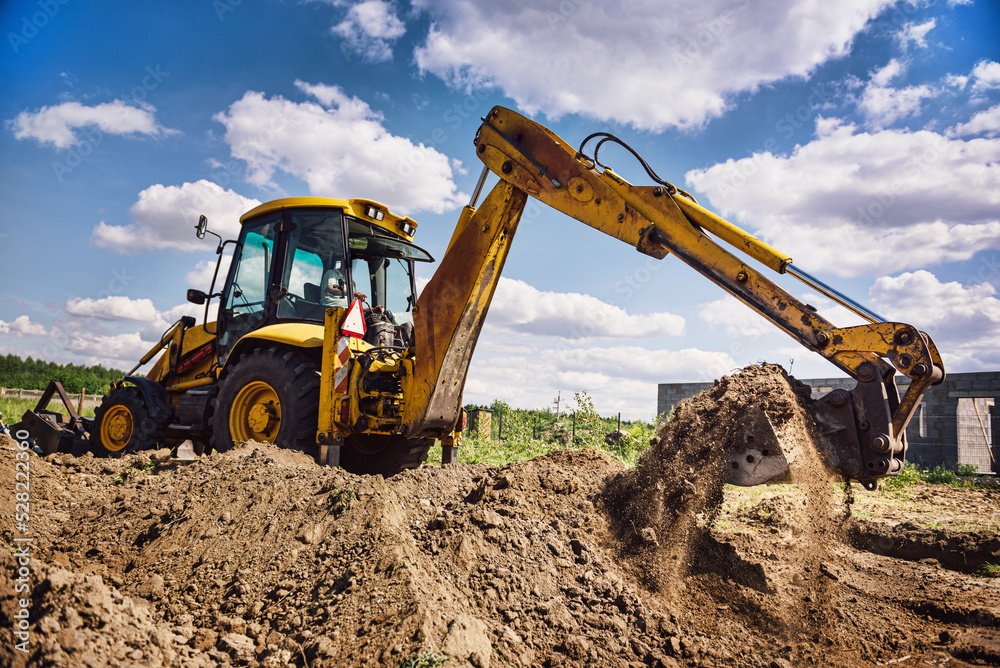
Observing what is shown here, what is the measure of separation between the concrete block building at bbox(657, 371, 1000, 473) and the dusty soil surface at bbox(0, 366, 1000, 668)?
8701mm

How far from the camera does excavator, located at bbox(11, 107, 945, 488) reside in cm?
327

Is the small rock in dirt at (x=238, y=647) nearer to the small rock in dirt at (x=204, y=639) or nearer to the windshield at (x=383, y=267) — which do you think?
the small rock in dirt at (x=204, y=639)

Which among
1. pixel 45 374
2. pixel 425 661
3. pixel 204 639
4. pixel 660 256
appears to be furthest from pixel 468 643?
pixel 45 374

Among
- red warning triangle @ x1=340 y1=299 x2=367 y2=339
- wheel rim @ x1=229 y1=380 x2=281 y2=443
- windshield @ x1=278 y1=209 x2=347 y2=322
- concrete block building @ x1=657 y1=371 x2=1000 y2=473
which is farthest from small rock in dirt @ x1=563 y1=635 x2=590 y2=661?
concrete block building @ x1=657 y1=371 x2=1000 y2=473

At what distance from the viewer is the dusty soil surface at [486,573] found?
259 cm

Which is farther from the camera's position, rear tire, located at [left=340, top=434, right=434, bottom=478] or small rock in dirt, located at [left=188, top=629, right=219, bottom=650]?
rear tire, located at [left=340, top=434, right=434, bottom=478]

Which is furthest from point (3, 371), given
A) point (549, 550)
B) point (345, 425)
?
point (549, 550)

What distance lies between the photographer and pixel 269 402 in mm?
5832

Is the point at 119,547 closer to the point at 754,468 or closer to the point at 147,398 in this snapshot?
the point at 147,398

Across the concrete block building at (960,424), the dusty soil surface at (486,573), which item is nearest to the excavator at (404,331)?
the dusty soil surface at (486,573)

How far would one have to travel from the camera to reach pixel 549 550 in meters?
3.47

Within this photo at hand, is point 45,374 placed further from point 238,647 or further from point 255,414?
point 238,647

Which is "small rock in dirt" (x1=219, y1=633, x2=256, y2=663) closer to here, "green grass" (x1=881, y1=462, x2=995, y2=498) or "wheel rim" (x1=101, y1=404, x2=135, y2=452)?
"wheel rim" (x1=101, y1=404, x2=135, y2=452)

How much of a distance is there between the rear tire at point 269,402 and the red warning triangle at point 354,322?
53 centimetres
